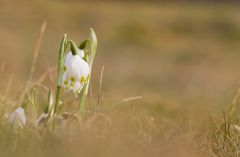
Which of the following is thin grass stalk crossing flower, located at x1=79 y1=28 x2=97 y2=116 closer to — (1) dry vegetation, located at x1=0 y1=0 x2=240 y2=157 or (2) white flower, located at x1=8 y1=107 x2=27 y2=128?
(1) dry vegetation, located at x1=0 y1=0 x2=240 y2=157

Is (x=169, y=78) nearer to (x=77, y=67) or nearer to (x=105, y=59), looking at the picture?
(x=105, y=59)

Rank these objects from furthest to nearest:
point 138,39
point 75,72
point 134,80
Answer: point 138,39, point 134,80, point 75,72

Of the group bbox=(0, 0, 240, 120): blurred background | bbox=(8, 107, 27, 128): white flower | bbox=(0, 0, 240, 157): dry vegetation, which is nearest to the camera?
bbox=(0, 0, 240, 157): dry vegetation

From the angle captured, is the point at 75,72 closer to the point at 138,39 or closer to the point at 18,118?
the point at 18,118

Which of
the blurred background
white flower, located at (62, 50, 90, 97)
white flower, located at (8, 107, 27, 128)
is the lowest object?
the blurred background

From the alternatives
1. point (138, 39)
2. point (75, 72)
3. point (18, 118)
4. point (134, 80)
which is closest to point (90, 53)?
point (75, 72)

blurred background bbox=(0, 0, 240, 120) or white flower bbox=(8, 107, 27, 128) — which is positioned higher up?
white flower bbox=(8, 107, 27, 128)

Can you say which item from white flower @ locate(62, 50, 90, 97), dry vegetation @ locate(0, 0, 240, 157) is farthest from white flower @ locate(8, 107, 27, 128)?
Answer: white flower @ locate(62, 50, 90, 97)
